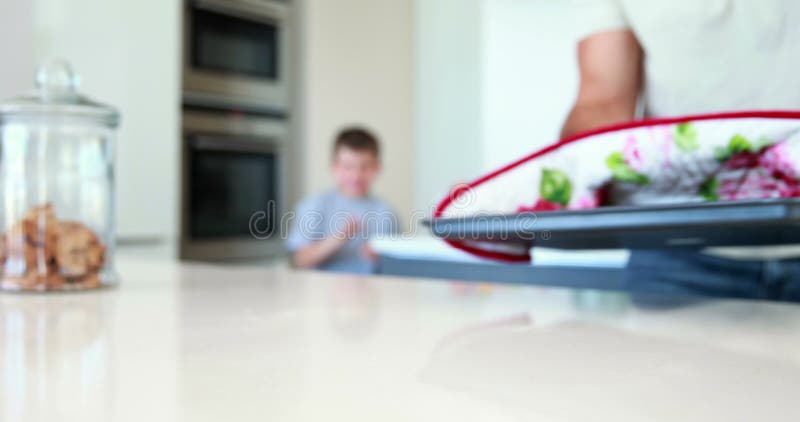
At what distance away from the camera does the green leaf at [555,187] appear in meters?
0.47

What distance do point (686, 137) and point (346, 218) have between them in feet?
5.98

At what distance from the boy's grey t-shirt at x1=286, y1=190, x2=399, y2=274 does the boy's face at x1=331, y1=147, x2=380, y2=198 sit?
0.04m

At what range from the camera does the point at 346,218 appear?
2.21 meters

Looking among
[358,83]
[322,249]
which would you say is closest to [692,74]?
[322,249]

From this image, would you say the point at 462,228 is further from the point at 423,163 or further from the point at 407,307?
the point at 423,163

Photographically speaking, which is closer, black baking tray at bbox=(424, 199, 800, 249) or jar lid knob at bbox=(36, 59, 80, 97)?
black baking tray at bbox=(424, 199, 800, 249)

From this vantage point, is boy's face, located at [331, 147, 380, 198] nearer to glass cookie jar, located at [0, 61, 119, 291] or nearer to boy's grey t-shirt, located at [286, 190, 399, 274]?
boy's grey t-shirt, located at [286, 190, 399, 274]

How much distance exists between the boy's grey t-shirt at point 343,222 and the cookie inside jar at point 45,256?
4.53 feet

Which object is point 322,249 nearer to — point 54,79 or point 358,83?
point 358,83

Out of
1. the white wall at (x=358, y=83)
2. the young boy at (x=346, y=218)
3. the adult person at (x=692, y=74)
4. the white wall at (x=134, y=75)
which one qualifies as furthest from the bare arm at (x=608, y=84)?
the white wall at (x=358, y=83)

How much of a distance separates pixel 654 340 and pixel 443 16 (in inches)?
91.0

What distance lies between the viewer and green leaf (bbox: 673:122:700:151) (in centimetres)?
42

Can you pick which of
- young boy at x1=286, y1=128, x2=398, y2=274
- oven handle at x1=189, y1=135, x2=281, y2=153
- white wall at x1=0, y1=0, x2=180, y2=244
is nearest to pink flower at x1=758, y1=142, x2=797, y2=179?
young boy at x1=286, y1=128, x2=398, y2=274

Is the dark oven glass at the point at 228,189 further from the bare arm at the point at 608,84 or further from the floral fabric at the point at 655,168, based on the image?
the floral fabric at the point at 655,168
